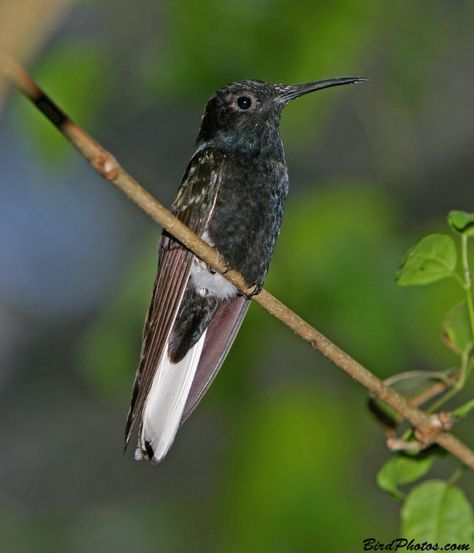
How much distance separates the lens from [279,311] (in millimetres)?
2234

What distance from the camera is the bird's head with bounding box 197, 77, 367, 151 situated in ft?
12.2

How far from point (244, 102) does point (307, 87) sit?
35cm

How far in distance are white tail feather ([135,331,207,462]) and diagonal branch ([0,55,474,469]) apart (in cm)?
89

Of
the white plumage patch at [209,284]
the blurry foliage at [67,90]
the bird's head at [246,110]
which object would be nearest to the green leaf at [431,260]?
the white plumage patch at [209,284]

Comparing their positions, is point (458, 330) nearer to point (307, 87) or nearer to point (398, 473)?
point (398, 473)

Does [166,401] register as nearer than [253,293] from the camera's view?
No

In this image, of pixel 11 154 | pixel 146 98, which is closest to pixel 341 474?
pixel 146 98

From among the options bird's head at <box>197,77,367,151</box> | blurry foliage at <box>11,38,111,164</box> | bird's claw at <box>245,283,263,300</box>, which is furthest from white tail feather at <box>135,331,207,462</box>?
blurry foliage at <box>11,38,111,164</box>

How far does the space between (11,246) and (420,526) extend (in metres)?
7.79

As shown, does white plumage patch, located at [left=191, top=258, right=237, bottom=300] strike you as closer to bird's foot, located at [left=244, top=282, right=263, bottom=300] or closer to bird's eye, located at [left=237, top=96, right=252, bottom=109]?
bird's foot, located at [left=244, top=282, right=263, bottom=300]

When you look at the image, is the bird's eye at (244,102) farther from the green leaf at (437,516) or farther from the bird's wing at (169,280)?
the green leaf at (437,516)

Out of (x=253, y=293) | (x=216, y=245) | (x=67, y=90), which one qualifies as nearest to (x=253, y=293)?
(x=253, y=293)

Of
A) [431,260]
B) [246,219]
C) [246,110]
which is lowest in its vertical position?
[431,260]

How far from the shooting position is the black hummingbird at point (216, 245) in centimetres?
320
